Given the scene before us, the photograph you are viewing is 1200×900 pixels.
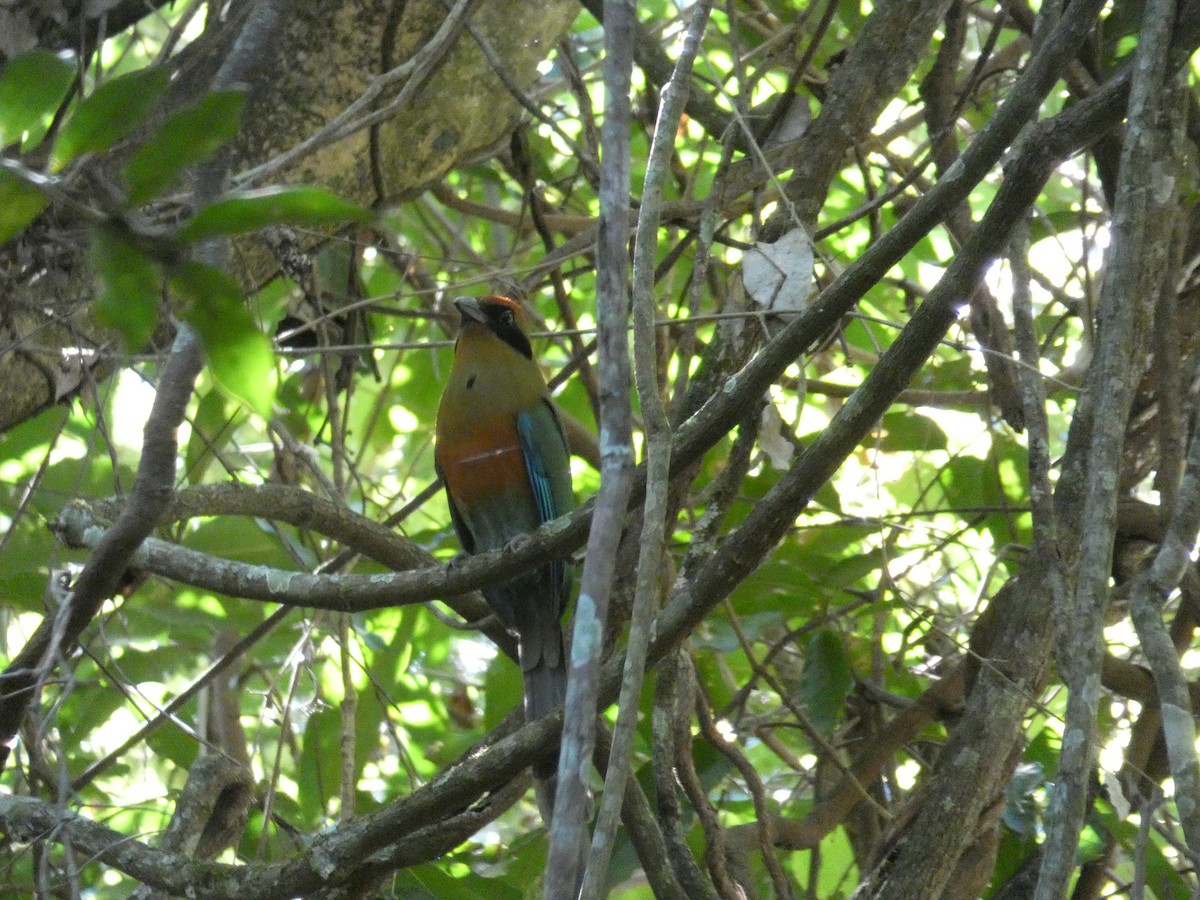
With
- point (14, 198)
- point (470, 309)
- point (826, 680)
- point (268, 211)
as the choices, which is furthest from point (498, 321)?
point (268, 211)

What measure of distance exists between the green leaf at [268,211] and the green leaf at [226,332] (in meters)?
0.03

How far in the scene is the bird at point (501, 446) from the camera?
4.21m

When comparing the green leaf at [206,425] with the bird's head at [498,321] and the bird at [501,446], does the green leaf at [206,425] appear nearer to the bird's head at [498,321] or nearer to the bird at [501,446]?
the bird at [501,446]

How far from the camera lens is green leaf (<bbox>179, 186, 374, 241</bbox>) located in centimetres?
87

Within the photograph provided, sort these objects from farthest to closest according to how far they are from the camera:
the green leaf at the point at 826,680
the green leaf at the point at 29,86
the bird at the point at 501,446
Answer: the bird at the point at 501,446 < the green leaf at the point at 826,680 < the green leaf at the point at 29,86

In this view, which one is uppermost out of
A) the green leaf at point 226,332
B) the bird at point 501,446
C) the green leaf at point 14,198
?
the bird at point 501,446

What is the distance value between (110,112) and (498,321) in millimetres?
3488

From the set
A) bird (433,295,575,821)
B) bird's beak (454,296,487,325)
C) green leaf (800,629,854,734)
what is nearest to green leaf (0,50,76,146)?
green leaf (800,629,854,734)

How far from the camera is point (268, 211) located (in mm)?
881

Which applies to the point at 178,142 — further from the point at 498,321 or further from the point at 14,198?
the point at 498,321

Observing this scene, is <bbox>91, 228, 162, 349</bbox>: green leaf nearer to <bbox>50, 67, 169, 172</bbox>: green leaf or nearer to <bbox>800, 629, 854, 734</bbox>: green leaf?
Answer: <bbox>50, 67, 169, 172</bbox>: green leaf

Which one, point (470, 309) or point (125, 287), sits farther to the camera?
point (470, 309)

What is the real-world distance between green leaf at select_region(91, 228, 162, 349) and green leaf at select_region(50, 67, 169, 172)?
89mm

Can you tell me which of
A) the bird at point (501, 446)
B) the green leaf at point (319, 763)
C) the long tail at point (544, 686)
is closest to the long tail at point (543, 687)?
the long tail at point (544, 686)
